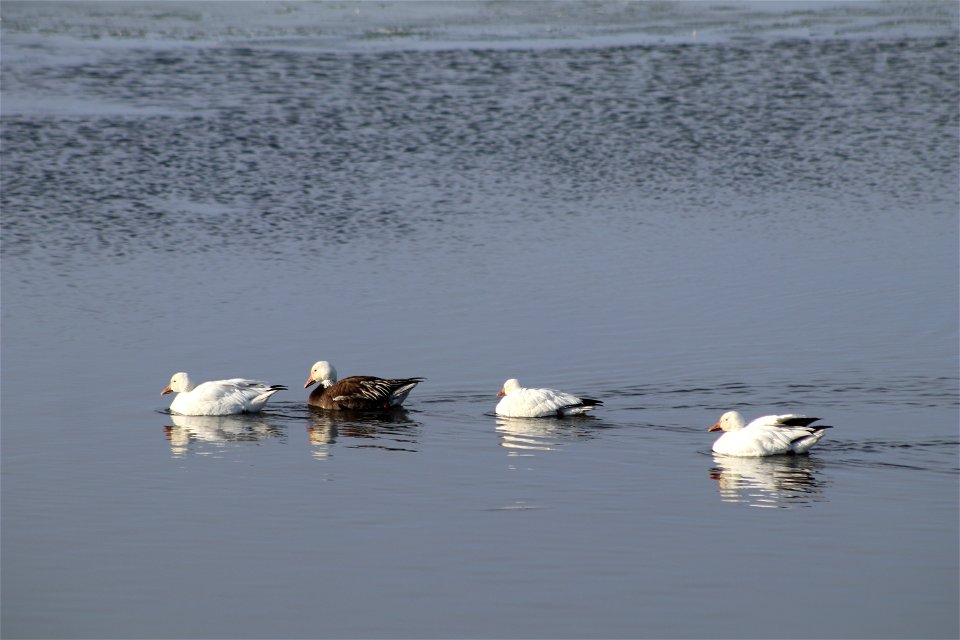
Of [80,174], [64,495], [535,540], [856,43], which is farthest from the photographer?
[856,43]

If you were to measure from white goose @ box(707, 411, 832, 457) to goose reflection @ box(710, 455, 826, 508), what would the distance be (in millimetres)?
76

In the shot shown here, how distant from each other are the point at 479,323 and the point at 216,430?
14.6ft

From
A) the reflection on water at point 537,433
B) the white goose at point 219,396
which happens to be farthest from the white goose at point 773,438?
the white goose at point 219,396

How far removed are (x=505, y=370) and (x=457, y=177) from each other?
11.1m

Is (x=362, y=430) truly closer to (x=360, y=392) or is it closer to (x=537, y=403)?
(x=360, y=392)

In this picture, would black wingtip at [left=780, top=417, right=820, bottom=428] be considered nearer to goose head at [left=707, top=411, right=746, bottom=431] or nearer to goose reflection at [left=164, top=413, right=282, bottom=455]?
goose head at [left=707, top=411, right=746, bottom=431]

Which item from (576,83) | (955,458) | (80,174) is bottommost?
(955,458)

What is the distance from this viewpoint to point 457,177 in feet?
86.6

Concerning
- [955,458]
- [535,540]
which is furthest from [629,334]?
[535,540]

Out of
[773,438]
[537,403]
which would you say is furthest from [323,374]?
[773,438]

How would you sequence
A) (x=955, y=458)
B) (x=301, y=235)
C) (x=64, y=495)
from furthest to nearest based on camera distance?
1. (x=301, y=235)
2. (x=955, y=458)
3. (x=64, y=495)

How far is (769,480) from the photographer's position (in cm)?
1210

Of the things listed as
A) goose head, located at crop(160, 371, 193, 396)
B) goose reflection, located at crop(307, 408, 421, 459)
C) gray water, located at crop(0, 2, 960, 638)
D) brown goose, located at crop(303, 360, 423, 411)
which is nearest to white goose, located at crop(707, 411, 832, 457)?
gray water, located at crop(0, 2, 960, 638)

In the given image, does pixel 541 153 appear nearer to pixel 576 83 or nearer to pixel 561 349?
pixel 576 83
